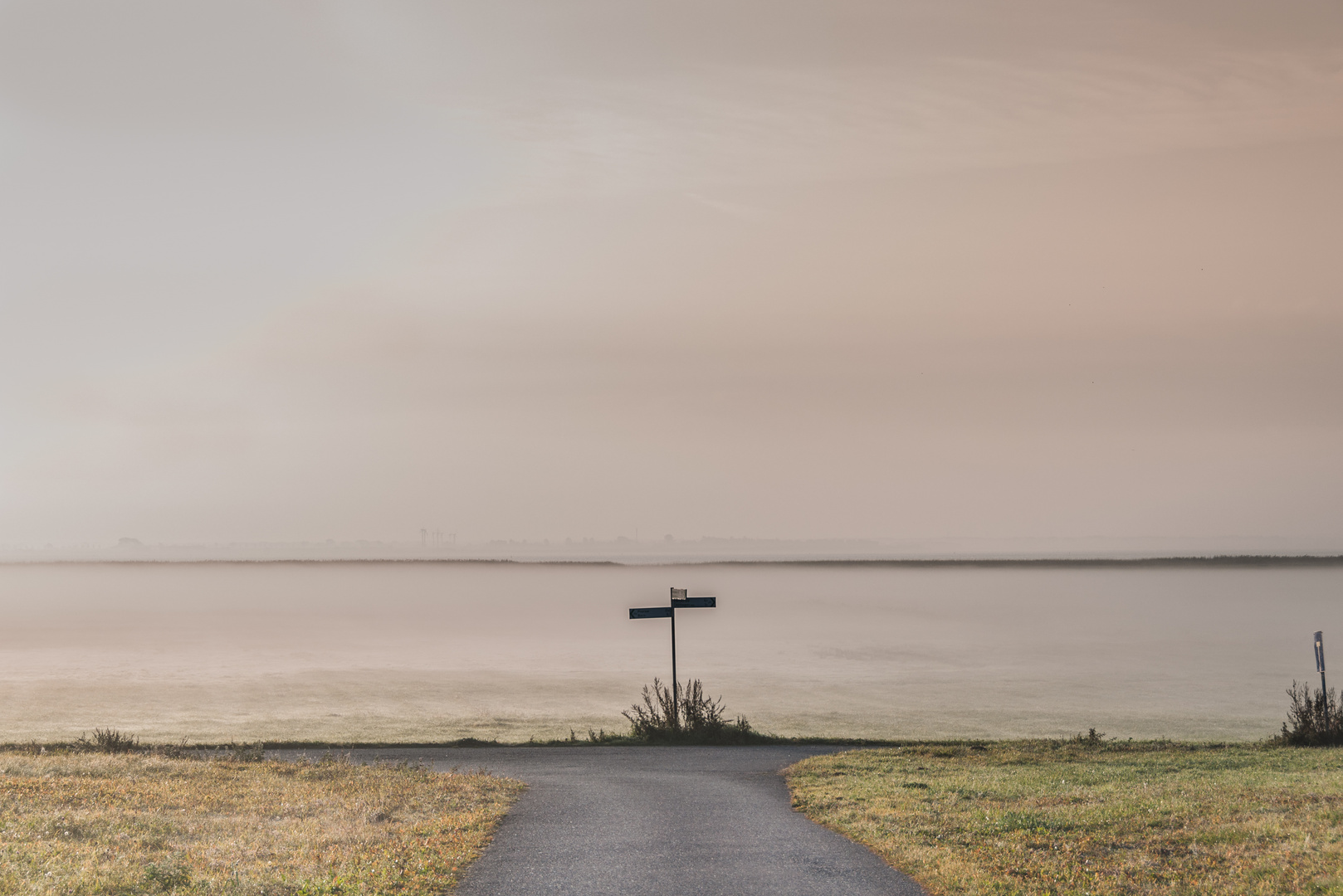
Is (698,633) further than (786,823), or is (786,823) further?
(698,633)

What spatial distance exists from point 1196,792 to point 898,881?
5.70m

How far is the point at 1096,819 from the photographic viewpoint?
11516 mm

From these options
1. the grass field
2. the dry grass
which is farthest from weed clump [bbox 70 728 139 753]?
the grass field

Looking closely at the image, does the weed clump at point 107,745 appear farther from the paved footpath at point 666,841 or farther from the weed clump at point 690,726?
the weed clump at point 690,726

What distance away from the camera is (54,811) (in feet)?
40.8

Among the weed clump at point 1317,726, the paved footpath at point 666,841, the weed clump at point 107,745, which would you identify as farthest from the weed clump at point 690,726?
the weed clump at point 1317,726

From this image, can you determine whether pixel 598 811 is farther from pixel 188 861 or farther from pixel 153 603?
pixel 153 603

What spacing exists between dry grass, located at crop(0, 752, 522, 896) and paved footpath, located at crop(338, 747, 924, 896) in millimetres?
571

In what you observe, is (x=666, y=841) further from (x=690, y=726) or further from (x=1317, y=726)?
(x=1317, y=726)

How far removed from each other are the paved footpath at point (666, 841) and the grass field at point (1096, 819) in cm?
57

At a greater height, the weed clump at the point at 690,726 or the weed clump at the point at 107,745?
the weed clump at the point at 107,745

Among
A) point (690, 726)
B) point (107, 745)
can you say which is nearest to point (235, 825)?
point (107, 745)

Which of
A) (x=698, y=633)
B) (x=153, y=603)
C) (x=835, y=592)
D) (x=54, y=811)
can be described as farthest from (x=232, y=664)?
(x=835, y=592)

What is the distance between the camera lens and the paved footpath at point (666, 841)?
9.40 meters
